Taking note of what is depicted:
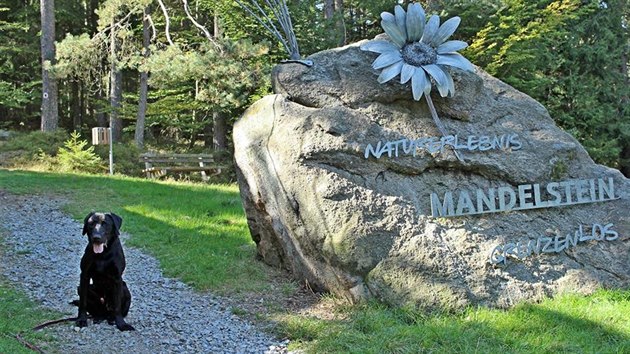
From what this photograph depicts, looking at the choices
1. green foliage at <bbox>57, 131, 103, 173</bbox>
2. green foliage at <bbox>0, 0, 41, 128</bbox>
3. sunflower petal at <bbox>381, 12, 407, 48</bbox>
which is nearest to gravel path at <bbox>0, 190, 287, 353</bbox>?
sunflower petal at <bbox>381, 12, 407, 48</bbox>

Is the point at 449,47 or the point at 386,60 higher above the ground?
the point at 449,47

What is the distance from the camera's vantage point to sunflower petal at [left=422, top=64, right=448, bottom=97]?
639 centimetres

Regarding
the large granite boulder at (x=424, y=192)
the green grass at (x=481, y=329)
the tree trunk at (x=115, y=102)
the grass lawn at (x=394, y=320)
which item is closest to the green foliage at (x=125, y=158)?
the tree trunk at (x=115, y=102)

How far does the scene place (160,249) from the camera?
845 centimetres

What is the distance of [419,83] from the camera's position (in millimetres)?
6371

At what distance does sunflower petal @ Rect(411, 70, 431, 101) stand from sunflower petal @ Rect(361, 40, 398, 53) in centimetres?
44

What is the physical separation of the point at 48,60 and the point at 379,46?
1594 centimetres

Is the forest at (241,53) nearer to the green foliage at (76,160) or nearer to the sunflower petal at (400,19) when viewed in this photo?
the green foliage at (76,160)

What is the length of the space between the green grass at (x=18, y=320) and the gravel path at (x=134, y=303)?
0.15 m

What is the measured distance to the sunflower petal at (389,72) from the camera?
6352 mm

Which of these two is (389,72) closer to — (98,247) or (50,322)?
(98,247)

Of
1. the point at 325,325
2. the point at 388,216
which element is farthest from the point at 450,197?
the point at 325,325

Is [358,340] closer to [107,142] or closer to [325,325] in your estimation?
[325,325]

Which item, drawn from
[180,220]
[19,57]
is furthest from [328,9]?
[19,57]
